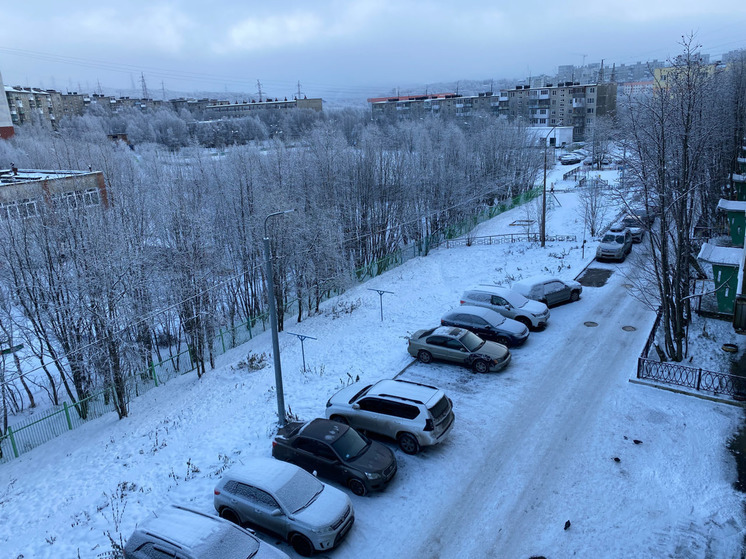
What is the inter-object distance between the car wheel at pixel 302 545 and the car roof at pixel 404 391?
401 cm

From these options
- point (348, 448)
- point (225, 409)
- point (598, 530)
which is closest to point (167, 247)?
point (225, 409)

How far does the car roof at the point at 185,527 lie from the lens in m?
7.75

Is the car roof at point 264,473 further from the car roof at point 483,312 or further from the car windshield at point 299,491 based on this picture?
the car roof at point 483,312

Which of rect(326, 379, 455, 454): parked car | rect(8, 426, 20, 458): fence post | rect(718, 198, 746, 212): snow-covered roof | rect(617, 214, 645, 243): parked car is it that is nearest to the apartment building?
rect(8, 426, 20, 458): fence post

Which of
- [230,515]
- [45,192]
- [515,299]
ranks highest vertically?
[45,192]

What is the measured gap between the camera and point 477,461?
11.3 metres

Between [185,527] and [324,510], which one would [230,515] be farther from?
[324,510]

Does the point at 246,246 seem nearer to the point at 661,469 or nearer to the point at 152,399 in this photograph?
the point at 152,399

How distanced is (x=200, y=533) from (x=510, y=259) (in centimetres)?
2359

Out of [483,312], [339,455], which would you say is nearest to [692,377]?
[483,312]

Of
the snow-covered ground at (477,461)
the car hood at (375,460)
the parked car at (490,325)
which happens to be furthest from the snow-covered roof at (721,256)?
the car hood at (375,460)

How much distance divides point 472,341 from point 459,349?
0.53 meters

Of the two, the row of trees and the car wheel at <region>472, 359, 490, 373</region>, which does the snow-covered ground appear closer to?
the car wheel at <region>472, 359, 490, 373</region>

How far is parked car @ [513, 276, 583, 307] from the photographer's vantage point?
20.1 meters
